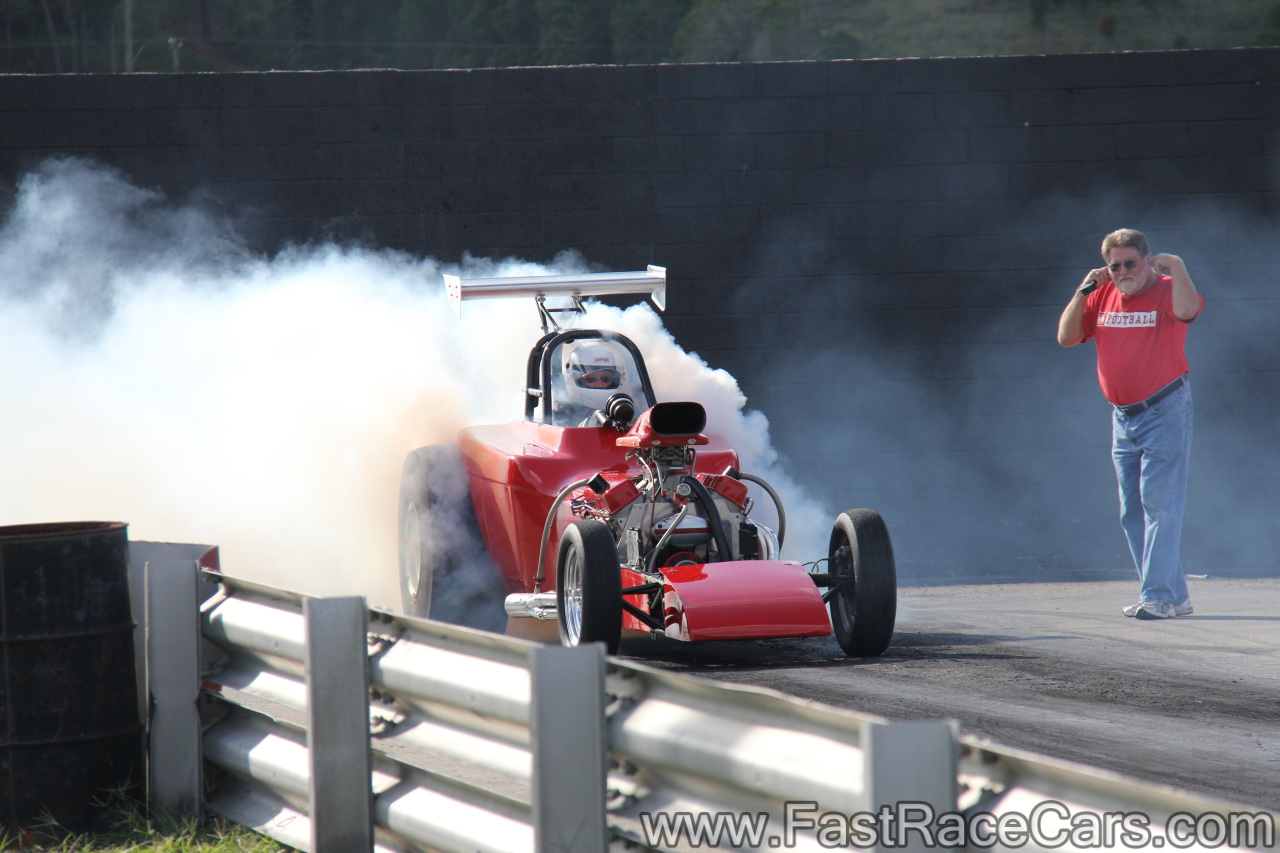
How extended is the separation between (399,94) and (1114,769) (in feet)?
25.8

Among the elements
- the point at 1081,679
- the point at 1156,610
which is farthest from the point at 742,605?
the point at 1156,610

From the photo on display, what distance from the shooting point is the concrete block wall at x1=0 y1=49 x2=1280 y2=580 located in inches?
411

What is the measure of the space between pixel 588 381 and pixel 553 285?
668 millimetres

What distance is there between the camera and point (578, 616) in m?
5.94

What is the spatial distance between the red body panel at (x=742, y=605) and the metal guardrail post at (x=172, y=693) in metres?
2.00

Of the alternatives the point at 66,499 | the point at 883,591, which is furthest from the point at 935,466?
the point at 66,499

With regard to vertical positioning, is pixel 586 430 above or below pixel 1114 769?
above

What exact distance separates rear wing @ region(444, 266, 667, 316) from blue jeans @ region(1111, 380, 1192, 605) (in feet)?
8.98

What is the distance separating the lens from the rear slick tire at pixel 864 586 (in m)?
5.82

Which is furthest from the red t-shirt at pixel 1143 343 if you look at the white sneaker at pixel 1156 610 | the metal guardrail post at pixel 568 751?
the metal guardrail post at pixel 568 751

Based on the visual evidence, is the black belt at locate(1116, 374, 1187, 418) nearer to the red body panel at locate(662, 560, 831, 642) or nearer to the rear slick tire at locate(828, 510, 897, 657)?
the rear slick tire at locate(828, 510, 897, 657)

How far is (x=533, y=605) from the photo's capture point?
633 cm

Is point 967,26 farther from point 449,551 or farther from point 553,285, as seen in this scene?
point 449,551

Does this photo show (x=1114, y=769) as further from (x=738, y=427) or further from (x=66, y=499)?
(x=66, y=499)
